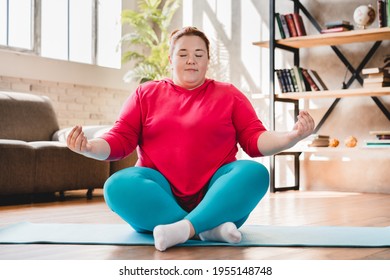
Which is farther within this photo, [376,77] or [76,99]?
[76,99]

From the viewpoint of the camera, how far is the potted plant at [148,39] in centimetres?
527

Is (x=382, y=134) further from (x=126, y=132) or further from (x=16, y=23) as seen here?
(x=16, y=23)

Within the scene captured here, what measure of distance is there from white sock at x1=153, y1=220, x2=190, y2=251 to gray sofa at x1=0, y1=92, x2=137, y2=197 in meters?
1.87

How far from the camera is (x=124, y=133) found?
204 centimetres

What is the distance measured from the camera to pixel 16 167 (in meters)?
3.40

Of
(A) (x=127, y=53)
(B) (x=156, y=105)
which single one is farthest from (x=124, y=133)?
(A) (x=127, y=53)

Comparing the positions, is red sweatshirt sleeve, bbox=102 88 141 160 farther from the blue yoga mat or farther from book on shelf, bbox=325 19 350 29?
book on shelf, bbox=325 19 350 29

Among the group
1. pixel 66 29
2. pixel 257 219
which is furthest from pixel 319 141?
pixel 66 29

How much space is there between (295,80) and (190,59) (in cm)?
259

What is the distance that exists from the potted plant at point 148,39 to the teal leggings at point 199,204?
3.42 metres

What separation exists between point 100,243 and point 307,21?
341 cm

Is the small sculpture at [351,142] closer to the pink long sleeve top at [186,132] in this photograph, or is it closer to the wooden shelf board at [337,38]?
the wooden shelf board at [337,38]

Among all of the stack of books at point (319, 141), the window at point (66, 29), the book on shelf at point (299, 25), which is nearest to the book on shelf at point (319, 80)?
the book on shelf at point (299, 25)
